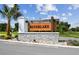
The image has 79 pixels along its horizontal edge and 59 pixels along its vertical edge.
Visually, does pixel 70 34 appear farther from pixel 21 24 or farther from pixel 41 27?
pixel 21 24

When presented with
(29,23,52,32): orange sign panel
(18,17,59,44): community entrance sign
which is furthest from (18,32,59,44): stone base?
(29,23,52,32): orange sign panel

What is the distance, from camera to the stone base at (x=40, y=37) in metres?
20.1

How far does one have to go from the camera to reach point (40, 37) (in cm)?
2058

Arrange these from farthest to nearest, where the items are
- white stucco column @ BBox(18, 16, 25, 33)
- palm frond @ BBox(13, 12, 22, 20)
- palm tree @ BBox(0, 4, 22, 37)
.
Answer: palm tree @ BBox(0, 4, 22, 37)
palm frond @ BBox(13, 12, 22, 20)
white stucco column @ BBox(18, 16, 25, 33)

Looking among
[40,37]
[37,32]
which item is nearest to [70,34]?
[40,37]

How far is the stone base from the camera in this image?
20125mm

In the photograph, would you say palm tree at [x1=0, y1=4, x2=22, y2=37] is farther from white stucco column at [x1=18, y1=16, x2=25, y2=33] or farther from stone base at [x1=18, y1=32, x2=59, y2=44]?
stone base at [x1=18, y1=32, x2=59, y2=44]

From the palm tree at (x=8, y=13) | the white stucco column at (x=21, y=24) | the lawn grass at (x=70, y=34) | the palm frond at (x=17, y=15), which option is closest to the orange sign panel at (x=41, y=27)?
the white stucco column at (x=21, y=24)

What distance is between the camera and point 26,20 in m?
21.4

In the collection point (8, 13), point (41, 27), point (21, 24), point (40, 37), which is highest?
point (8, 13)

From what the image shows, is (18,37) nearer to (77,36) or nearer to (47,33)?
(47,33)

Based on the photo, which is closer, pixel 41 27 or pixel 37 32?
pixel 41 27

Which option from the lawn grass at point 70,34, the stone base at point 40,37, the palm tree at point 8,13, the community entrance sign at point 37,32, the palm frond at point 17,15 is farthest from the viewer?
the palm tree at point 8,13

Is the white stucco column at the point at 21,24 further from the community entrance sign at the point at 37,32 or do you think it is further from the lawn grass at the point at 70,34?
the lawn grass at the point at 70,34
